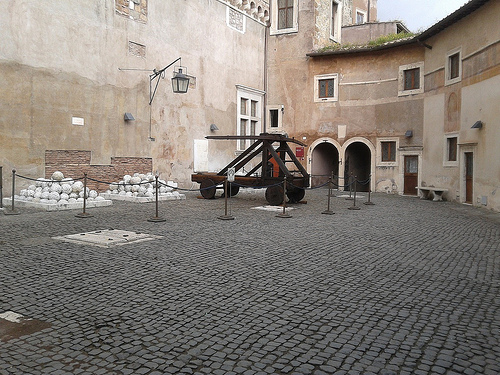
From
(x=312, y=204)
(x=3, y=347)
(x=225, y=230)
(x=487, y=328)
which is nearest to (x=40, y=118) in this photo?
(x=225, y=230)

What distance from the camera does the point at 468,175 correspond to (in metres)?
15.4

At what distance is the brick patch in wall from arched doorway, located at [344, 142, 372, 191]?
30.6ft

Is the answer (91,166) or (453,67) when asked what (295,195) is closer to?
→ (91,166)

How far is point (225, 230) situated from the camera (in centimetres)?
875

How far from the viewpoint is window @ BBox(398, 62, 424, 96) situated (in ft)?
60.6

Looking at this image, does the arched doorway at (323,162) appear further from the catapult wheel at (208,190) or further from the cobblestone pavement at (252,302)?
the cobblestone pavement at (252,302)

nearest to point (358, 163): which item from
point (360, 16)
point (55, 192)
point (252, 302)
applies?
point (360, 16)

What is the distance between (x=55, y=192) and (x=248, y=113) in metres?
11.3

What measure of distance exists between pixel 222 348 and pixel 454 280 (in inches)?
131

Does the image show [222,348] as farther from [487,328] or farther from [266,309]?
[487,328]

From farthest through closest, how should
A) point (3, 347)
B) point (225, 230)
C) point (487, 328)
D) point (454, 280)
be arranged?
1. point (225, 230)
2. point (454, 280)
3. point (487, 328)
4. point (3, 347)

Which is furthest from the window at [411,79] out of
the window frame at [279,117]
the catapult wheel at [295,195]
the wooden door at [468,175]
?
the catapult wheel at [295,195]

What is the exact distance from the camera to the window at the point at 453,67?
15.7 metres

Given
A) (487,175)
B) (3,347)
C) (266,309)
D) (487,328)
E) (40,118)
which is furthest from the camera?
(487,175)
